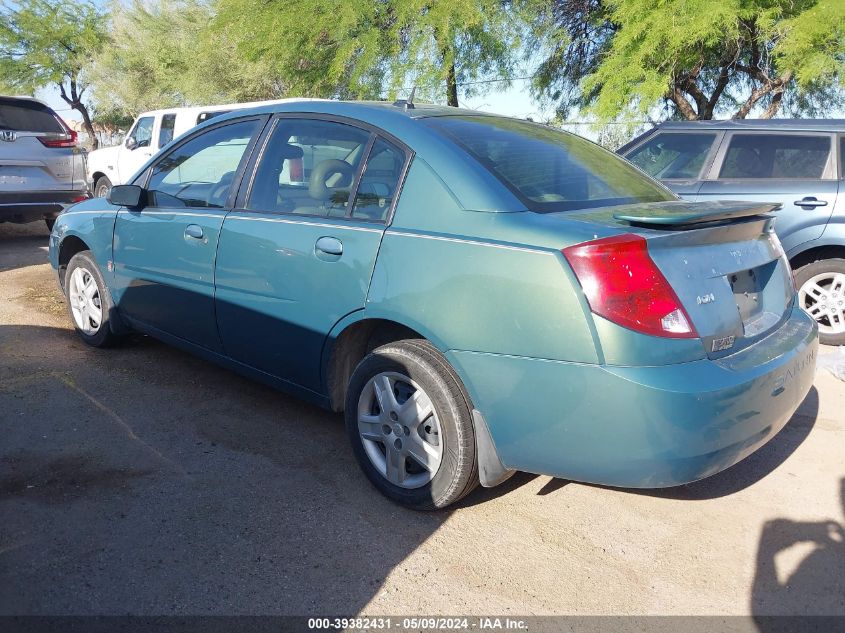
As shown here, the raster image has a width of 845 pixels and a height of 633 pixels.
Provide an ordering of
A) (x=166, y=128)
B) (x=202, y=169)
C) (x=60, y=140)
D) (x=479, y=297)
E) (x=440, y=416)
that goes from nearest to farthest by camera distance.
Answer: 1. (x=479, y=297)
2. (x=440, y=416)
3. (x=202, y=169)
4. (x=60, y=140)
5. (x=166, y=128)

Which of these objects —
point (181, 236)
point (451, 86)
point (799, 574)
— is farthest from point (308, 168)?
point (451, 86)

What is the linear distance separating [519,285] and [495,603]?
111 cm

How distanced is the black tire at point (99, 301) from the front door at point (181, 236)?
0.57ft

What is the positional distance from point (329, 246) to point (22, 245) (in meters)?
8.10

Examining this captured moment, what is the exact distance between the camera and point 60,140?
30.8ft

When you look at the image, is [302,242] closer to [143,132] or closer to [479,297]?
[479,297]

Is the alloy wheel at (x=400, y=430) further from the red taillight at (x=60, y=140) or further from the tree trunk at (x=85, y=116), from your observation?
the tree trunk at (x=85, y=116)

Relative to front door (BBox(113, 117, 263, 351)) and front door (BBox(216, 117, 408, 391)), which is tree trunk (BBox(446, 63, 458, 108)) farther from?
front door (BBox(216, 117, 408, 391))

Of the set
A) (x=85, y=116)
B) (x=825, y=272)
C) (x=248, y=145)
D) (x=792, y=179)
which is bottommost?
(x=825, y=272)

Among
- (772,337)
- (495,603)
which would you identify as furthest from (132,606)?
(772,337)

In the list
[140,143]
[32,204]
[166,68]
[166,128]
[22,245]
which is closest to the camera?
[32,204]

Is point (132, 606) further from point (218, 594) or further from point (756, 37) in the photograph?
point (756, 37)

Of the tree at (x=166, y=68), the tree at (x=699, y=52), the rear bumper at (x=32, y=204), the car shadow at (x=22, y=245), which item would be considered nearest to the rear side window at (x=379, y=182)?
the car shadow at (x=22, y=245)

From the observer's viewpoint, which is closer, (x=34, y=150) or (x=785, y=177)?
(x=785, y=177)
